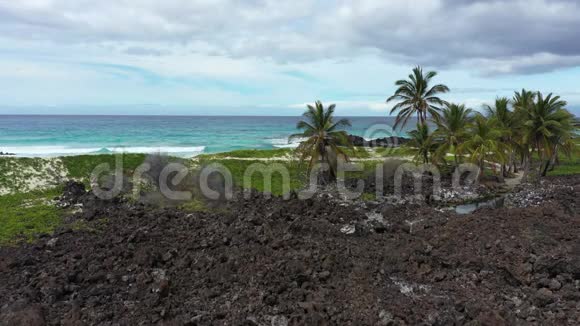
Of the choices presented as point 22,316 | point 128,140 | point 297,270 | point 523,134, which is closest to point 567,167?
point 523,134

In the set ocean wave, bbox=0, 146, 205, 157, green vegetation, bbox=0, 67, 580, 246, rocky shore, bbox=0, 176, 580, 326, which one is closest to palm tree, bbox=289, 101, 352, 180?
green vegetation, bbox=0, 67, 580, 246

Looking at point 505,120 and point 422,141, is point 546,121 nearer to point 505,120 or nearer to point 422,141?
point 505,120

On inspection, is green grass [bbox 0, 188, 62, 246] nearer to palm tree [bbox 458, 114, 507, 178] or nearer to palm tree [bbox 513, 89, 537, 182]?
palm tree [bbox 458, 114, 507, 178]

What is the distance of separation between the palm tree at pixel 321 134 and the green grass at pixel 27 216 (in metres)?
17.9

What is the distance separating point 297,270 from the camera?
1591 centimetres

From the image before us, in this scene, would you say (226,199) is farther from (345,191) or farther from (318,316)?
(318,316)

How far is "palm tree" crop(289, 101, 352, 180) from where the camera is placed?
32.4 metres

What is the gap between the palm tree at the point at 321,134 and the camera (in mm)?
32438

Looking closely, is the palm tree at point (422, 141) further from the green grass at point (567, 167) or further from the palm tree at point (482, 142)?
the green grass at point (567, 167)

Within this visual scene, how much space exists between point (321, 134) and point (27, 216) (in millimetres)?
21174

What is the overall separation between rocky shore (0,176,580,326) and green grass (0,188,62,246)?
4.77 feet

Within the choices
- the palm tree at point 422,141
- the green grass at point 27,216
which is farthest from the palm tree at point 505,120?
the green grass at point 27,216

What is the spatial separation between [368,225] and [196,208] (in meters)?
11.4

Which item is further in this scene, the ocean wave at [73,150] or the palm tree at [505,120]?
the ocean wave at [73,150]
